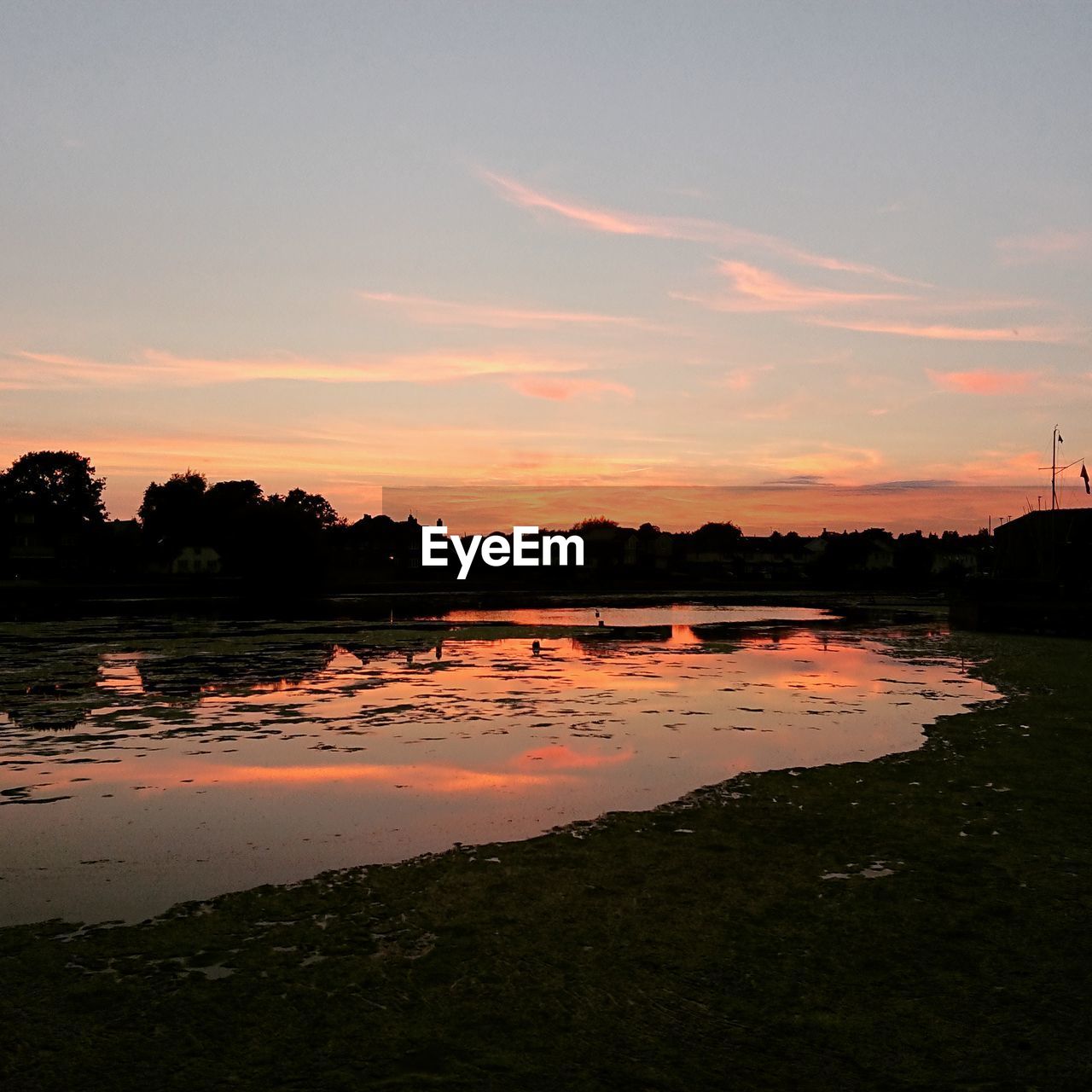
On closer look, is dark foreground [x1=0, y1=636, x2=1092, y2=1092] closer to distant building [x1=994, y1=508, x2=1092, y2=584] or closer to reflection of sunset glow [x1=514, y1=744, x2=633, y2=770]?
reflection of sunset glow [x1=514, y1=744, x2=633, y2=770]

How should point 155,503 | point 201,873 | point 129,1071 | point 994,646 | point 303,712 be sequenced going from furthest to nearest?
point 155,503, point 994,646, point 303,712, point 201,873, point 129,1071

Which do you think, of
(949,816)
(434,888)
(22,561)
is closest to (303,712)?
(434,888)

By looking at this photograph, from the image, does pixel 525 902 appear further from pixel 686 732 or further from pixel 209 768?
pixel 686 732

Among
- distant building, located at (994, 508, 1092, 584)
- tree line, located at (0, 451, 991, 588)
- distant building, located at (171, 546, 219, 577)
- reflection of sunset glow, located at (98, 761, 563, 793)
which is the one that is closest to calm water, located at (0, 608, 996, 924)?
reflection of sunset glow, located at (98, 761, 563, 793)

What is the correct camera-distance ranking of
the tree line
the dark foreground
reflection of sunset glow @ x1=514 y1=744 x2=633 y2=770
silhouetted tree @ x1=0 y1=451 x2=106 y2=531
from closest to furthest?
the dark foreground
reflection of sunset glow @ x1=514 y1=744 x2=633 y2=770
the tree line
silhouetted tree @ x1=0 y1=451 x2=106 y2=531

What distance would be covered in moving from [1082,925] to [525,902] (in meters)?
4.78

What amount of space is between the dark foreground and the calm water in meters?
1.34

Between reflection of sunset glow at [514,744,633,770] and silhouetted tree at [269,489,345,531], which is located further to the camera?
silhouetted tree at [269,489,345,531]

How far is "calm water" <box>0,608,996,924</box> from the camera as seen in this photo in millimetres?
10648

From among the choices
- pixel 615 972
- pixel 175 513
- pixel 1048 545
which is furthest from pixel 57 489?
pixel 615 972

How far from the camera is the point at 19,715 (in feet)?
63.5

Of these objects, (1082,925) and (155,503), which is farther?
(155,503)

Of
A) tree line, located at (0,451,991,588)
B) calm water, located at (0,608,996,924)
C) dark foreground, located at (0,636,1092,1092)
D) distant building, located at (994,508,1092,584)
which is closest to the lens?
dark foreground, located at (0,636,1092,1092)

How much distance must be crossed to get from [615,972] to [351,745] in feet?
33.0
